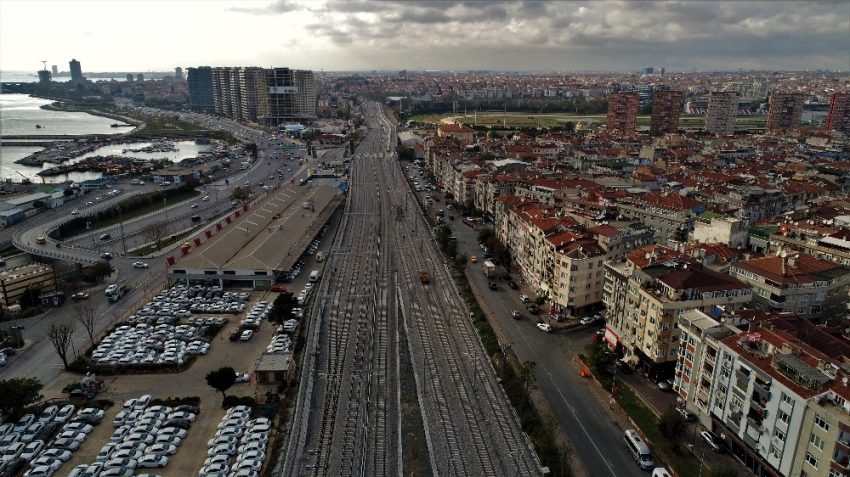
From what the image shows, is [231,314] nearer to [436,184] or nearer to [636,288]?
[636,288]

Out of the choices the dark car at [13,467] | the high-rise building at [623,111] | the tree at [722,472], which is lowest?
the dark car at [13,467]

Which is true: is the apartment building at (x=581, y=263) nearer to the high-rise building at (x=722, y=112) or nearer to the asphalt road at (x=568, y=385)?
the asphalt road at (x=568, y=385)

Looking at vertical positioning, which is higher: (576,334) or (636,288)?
(636,288)

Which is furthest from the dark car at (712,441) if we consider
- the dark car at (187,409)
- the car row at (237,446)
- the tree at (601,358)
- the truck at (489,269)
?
the dark car at (187,409)

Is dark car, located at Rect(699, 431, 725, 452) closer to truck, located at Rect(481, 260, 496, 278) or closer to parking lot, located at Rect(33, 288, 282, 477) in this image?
parking lot, located at Rect(33, 288, 282, 477)

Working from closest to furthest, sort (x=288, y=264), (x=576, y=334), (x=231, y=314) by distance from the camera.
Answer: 1. (x=576, y=334)
2. (x=231, y=314)
3. (x=288, y=264)

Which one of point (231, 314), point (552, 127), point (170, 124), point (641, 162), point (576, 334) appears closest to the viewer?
point (576, 334)

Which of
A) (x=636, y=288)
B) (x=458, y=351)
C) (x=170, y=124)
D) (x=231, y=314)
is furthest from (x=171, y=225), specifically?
(x=170, y=124)

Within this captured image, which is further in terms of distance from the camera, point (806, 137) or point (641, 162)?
point (806, 137)
